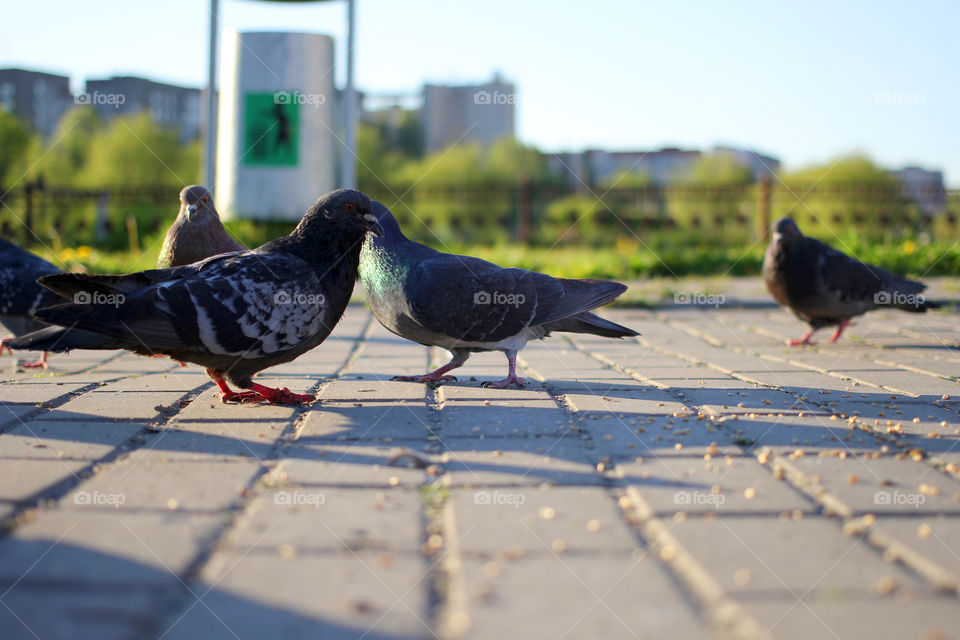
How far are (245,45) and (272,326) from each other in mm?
9096

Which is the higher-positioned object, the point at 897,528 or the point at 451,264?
the point at 451,264

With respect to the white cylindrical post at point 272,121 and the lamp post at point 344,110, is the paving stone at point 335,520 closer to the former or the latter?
the lamp post at point 344,110

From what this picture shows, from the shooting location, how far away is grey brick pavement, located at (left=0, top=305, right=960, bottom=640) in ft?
5.35

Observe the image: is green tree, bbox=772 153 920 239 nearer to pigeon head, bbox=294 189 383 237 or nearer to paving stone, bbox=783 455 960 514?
pigeon head, bbox=294 189 383 237

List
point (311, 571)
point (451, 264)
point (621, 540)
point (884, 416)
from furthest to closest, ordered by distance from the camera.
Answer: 1. point (451, 264)
2. point (884, 416)
3. point (621, 540)
4. point (311, 571)

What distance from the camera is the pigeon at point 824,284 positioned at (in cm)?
604

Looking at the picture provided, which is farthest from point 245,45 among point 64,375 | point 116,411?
point 116,411

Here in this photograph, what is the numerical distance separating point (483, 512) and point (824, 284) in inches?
184

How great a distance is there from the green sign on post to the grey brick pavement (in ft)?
25.2

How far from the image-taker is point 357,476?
254cm

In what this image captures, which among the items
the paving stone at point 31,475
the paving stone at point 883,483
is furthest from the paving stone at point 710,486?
the paving stone at point 31,475

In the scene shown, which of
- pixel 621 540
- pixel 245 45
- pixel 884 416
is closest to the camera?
pixel 621 540

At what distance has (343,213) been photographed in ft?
12.6

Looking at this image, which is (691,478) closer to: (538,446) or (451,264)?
(538,446)
